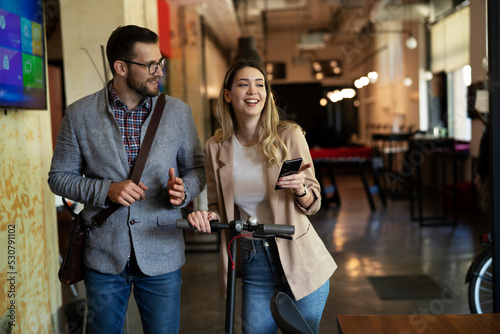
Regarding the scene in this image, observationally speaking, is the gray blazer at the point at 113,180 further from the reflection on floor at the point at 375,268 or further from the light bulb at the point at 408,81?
the light bulb at the point at 408,81

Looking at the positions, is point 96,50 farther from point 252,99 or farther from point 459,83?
point 459,83

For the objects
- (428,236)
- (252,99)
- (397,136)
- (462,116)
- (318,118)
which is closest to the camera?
(252,99)

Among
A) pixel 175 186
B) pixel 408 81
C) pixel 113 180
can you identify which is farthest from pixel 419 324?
pixel 408 81

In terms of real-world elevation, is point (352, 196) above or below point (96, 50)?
below

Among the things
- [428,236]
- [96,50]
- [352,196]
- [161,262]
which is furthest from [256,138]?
[352,196]

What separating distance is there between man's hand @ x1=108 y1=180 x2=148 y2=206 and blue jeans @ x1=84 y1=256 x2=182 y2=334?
0.26 m

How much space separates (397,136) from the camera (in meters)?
8.66

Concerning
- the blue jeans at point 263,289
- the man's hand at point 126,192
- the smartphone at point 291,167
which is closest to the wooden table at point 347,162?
the blue jeans at point 263,289

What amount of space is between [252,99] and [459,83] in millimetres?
9171

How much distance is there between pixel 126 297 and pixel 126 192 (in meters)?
0.47

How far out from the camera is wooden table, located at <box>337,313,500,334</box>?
1383 mm

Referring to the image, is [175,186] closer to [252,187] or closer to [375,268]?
[252,187]

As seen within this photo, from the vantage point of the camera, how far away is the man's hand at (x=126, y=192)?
5.63ft

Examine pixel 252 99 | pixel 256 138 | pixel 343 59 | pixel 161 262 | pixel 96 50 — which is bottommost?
pixel 161 262
